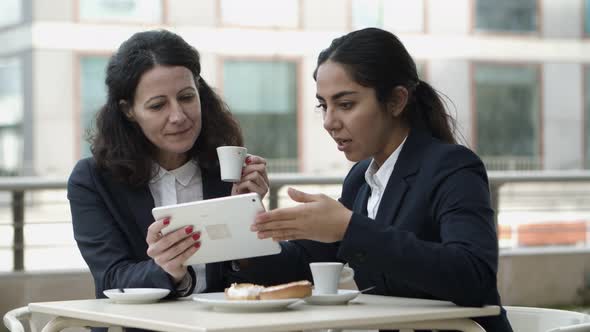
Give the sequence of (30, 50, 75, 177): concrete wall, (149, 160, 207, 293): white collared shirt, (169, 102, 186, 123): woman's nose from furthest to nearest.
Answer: (30, 50, 75, 177): concrete wall
(149, 160, 207, 293): white collared shirt
(169, 102, 186, 123): woman's nose

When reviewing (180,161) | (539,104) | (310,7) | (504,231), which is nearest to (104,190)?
(180,161)

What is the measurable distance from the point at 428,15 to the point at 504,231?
657 cm

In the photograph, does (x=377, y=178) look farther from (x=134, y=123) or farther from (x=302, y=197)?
(x=134, y=123)

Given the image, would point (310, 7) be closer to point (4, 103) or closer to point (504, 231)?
point (4, 103)

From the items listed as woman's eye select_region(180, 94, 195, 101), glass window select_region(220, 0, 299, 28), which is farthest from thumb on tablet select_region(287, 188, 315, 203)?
glass window select_region(220, 0, 299, 28)

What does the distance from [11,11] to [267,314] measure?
31.7 feet

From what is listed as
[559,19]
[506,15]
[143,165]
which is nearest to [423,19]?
[506,15]

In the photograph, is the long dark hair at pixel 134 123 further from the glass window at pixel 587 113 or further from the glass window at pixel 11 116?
the glass window at pixel 587 113

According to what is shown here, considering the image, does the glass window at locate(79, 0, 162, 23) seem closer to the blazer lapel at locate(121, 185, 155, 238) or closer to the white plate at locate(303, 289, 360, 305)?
the blazer lapel at locate(121, 185, 155, 238)

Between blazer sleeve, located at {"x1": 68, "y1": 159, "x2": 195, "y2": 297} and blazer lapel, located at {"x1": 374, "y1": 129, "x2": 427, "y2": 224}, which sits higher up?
blazer lapel, located at {"x1": 374, "y1": 129, "x2": 427, "y2": 224}

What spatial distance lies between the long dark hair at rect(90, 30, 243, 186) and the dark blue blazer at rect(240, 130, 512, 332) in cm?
58

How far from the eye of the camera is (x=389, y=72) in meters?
1.95

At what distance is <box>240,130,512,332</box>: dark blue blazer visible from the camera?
1.66 meters

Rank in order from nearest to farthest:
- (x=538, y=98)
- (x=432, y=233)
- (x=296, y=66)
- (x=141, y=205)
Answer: (x=432, y=233), (x=141, y=205), (x=296, y=66), (x=538, y=98)
